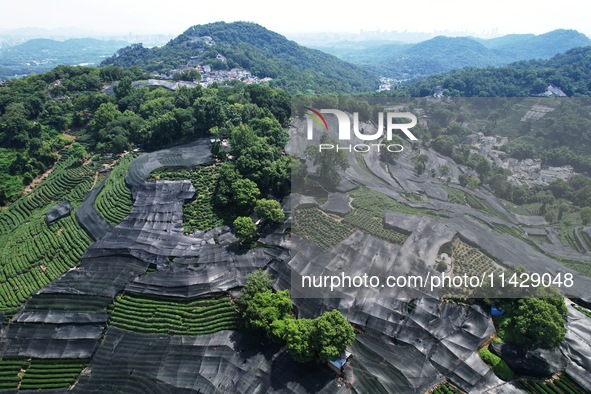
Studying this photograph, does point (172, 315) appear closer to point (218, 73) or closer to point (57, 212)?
point (57, 212)

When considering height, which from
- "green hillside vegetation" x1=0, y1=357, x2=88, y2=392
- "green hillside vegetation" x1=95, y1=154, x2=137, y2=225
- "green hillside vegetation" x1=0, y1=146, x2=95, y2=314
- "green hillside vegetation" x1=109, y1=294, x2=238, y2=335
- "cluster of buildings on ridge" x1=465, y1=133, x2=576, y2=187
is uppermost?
"cluster of buildings on ridge" x1=465, y1=133, x2=576, y2=187

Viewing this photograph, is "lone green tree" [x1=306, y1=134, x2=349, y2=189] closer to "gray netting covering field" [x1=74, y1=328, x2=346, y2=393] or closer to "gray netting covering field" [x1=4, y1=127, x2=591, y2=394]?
"gray netting covering field" [x1=4, y1=127, x2=591, y2=394]

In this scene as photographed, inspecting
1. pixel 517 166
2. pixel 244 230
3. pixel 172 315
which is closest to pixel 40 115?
pixel 244 230

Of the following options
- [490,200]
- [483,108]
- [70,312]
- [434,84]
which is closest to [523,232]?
[490,200]

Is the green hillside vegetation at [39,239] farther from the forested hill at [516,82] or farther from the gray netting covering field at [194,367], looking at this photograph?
the forested hill at [516,82]

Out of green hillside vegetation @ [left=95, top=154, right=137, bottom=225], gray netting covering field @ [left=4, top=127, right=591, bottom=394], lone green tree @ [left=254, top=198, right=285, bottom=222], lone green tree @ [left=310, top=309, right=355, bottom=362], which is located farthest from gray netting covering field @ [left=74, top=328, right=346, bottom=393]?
green hillside vegetation @ [left=95, top=154, right=137, bottom=225]

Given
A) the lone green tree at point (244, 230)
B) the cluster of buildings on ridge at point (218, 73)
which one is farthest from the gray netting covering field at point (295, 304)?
the cluster of buildings on ridge at point (218, 73)
